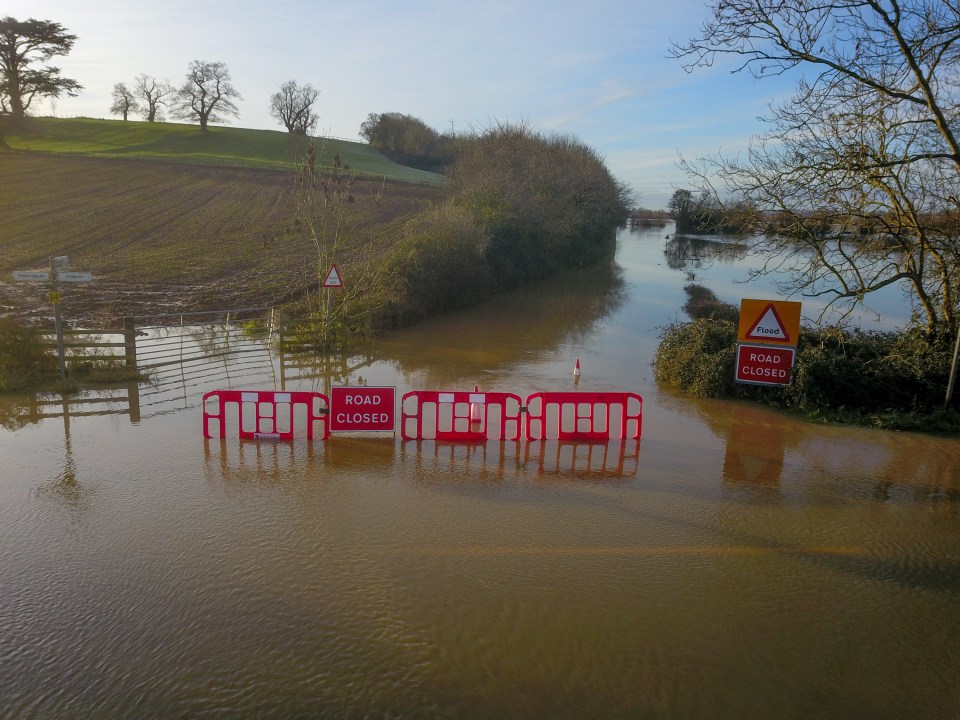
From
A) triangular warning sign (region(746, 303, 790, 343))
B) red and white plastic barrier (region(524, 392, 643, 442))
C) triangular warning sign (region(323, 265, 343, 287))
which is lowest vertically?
red and white plastic barrier (region(524, 392, 643, 442))

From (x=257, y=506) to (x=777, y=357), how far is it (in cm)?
791

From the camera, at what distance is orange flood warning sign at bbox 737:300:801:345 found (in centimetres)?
1004

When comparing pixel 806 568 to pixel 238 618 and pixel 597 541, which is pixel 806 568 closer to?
pixel 597 541

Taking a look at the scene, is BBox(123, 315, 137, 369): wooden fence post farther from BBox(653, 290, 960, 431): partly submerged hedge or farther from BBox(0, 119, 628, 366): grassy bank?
BBox(653, 290, 960, 431): partly submerged hedge

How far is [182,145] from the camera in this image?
6028 cm

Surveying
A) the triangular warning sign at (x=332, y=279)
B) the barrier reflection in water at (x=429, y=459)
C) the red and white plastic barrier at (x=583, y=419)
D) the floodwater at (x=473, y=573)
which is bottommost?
the floodwater at (x=473, y=573)

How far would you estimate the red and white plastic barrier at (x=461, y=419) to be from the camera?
1023 cm

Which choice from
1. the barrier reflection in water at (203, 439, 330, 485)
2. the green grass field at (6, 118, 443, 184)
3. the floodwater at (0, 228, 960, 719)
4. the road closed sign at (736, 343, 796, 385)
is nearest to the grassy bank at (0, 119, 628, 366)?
the green grass field at (6, 118, 443, 184)

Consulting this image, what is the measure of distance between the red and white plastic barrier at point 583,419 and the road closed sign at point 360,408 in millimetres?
2284

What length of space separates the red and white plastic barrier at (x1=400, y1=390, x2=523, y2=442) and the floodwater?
36cm

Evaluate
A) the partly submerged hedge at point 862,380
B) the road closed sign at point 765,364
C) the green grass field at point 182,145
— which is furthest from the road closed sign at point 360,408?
the green grass field at point 182,145

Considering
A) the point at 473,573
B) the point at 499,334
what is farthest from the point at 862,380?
the point at 499,334

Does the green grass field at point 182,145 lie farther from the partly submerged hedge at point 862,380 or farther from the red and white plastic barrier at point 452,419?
the partly submerged hedge at point 862,380

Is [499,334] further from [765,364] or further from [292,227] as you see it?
[765,364]
